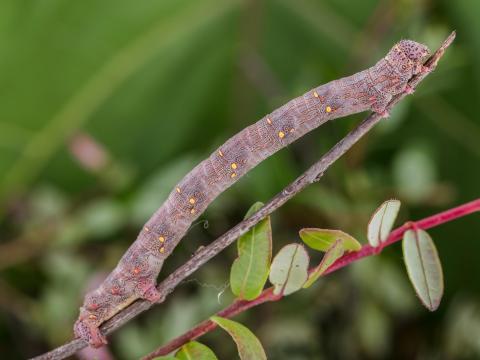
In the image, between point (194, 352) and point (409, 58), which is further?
point (409, 58)

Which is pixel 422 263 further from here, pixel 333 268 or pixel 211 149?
pixel 211 149

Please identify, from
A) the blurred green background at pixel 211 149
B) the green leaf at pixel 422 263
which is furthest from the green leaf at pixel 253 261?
the blurred green background at pixel 211 149

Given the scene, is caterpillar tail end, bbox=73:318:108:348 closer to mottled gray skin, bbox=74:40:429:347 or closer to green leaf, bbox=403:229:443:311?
mottled gray skin, bbox=74:40:429:347

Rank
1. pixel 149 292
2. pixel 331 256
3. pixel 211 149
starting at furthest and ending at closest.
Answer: pixel 211 149 < pixel 149 292 < pixel 331 256

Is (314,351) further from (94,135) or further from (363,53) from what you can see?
(94,135)

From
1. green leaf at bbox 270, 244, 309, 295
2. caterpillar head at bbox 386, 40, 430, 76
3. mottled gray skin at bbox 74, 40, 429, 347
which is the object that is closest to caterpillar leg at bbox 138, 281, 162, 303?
mottled gray skin at bbox 74, 40, 429, 347

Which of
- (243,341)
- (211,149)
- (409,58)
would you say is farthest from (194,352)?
(211,149)

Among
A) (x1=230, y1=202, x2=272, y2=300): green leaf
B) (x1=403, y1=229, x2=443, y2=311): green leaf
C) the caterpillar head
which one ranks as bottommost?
(x1=403, y1=229, x2=443, y2=311): green leaf
